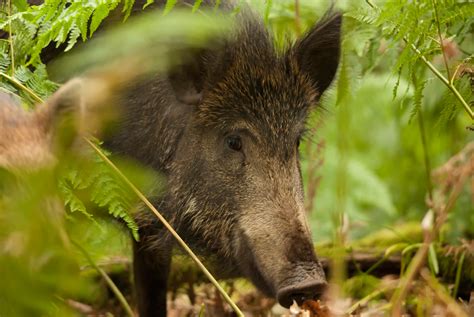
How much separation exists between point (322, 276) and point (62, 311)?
1.69 meters

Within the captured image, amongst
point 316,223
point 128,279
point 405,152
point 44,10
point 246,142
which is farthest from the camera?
point 405,152

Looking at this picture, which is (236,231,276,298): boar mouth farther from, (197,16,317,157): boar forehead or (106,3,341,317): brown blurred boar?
(197,16,317,157): boar forehead

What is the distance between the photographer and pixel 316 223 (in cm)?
616

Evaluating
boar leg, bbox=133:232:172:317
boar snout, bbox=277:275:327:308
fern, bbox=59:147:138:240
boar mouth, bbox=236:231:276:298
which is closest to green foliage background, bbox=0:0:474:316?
fern, bbox=59:147:138:240

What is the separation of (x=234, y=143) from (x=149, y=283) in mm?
1036

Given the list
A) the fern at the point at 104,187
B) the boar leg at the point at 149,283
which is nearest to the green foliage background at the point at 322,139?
the fern at the point at 104,187

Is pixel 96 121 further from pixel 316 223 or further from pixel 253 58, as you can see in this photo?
pixel 316 223

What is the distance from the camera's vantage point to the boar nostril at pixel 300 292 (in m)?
3.09

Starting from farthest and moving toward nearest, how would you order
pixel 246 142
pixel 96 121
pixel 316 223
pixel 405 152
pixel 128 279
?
pixel 405 152
pixel 316 223
pixel 128 279
pixel 246 142
pixel 96 121

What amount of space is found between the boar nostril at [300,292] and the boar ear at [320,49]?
3.99 feet

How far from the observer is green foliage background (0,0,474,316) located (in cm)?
140

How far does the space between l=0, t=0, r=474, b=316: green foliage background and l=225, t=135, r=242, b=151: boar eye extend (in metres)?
0.40

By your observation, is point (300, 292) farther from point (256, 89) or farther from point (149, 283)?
point (149, 283)

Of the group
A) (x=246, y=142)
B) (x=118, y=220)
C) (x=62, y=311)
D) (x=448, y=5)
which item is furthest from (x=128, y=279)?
(x=62, y=311)
